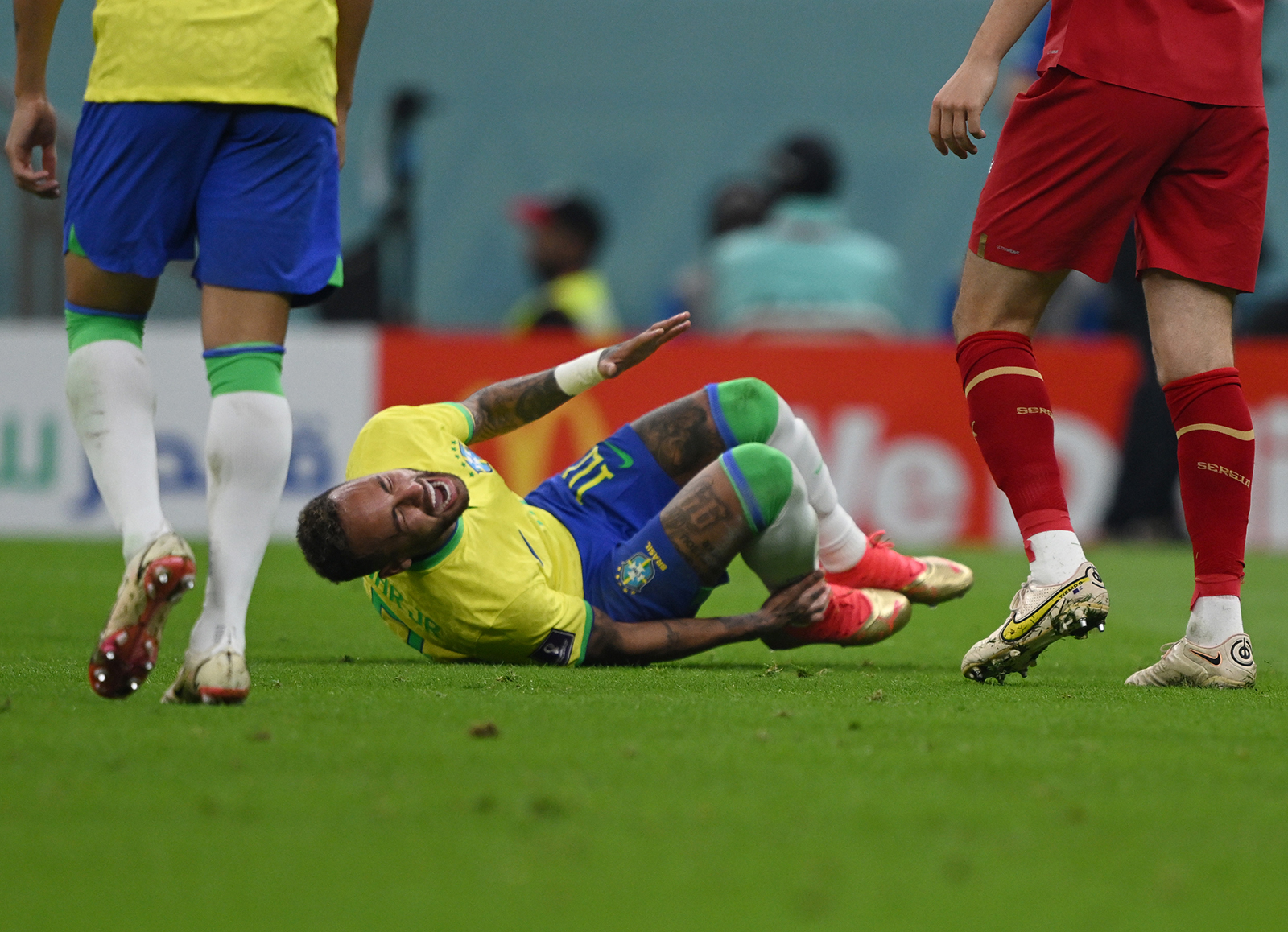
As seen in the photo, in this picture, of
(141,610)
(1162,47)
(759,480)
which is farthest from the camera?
(759,480)

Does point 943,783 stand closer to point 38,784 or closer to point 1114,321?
point 38,784

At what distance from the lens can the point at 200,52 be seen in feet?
9.04

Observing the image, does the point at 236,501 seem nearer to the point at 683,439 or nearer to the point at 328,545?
the point at 328,545

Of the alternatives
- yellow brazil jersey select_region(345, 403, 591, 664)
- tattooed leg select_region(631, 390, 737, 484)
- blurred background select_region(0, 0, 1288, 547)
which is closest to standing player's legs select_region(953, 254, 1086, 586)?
tattooed leg select_region(631, 390, 737, 484)

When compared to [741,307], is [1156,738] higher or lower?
higher

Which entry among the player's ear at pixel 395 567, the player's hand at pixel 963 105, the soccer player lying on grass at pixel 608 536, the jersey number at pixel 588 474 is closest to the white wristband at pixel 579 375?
the soccer player lying on grass at pixel 608 536

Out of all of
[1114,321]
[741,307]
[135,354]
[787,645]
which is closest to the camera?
[135,354]

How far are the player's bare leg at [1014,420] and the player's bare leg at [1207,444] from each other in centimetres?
23

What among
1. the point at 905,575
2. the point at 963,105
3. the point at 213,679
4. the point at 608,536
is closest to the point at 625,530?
the point at 608,536

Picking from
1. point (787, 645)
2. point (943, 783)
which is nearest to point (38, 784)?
point (943, 783)

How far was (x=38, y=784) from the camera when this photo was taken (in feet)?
6.93

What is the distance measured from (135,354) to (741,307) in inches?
244

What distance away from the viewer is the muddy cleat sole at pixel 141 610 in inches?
101

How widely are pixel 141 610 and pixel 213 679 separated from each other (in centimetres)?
22
